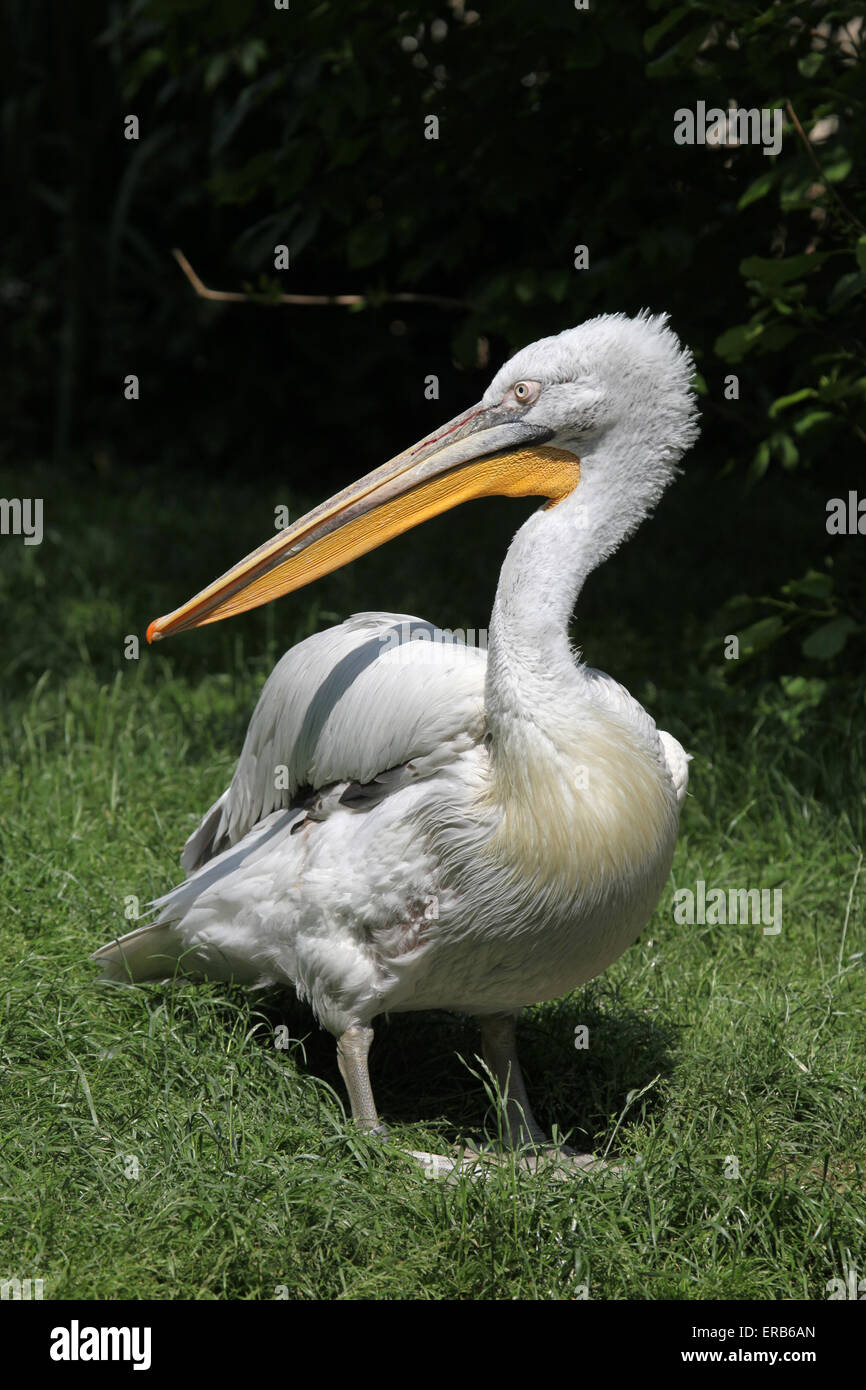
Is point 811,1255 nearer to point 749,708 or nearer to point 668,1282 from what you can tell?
point 668,1282

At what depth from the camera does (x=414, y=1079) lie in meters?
3.83

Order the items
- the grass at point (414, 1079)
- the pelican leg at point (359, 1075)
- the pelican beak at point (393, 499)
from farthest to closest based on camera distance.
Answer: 1. the pelican leg at point (359, 1075)
2. the pelican beak at point (393, 499)
3. the grass at point (414, 1079)

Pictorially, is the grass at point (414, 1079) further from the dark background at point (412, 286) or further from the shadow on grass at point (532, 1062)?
the dark background at point (412, 286)

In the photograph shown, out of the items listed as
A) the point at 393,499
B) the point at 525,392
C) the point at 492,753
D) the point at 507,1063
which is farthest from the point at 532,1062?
the point at 525,392

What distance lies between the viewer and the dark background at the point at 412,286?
5016 mm

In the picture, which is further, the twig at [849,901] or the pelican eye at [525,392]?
the twig at [849,901]

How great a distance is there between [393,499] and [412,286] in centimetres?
665

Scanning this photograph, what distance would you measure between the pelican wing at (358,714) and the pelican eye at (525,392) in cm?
59

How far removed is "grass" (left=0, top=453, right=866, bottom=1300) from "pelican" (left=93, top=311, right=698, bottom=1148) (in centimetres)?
31

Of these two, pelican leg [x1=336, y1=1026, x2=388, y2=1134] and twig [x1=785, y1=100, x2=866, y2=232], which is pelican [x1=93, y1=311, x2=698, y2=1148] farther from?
twig [x1=785, y1=100, x2=866, y2=232]

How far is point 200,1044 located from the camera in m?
3.60

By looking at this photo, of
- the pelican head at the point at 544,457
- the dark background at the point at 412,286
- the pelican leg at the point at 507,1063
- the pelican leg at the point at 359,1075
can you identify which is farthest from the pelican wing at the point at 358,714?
the dark background at the point at 412,286

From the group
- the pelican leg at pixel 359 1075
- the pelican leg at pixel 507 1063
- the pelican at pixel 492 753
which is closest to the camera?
the pelican at pixel 492 753
